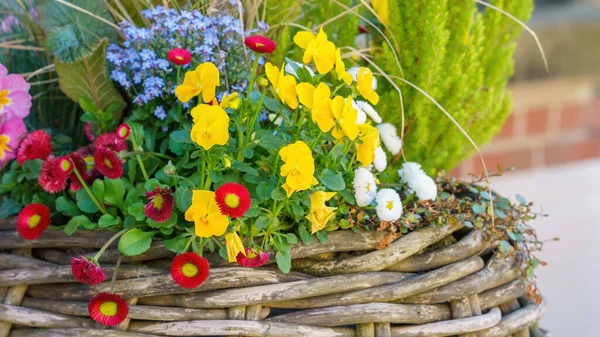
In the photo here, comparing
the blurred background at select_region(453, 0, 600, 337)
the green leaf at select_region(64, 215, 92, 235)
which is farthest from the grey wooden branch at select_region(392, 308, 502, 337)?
the blurred background at select_region(453, 0, 600, 337)

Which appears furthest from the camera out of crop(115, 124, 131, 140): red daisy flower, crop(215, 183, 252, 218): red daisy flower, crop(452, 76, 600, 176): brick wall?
crop(452, 76, 600, 176): brick wall

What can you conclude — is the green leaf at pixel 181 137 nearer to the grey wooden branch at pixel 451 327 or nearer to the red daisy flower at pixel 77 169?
the red daisy flower at pixel 77 169

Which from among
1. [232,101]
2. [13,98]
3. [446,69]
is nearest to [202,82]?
[232,101]

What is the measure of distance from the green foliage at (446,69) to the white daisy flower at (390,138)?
5 centimetres

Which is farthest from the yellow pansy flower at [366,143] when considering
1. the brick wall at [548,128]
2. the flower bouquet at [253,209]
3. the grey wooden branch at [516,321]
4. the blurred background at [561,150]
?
the brick wall at [548,128]

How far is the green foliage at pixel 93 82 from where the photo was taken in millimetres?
776

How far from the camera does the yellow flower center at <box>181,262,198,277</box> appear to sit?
0.59 meters

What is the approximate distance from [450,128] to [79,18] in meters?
0.47

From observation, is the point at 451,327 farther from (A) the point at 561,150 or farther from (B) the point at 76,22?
(A) the point at 561,150

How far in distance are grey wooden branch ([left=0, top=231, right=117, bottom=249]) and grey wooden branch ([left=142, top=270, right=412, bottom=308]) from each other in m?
0.08

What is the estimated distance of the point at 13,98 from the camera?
2.41 ft

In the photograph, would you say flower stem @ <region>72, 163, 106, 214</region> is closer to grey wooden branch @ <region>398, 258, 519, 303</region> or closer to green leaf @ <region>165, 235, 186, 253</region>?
green leaf @ <region>165, 235, 186, 253</region>

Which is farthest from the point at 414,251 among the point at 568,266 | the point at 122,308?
the point at 568,266

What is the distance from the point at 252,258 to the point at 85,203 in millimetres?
193
